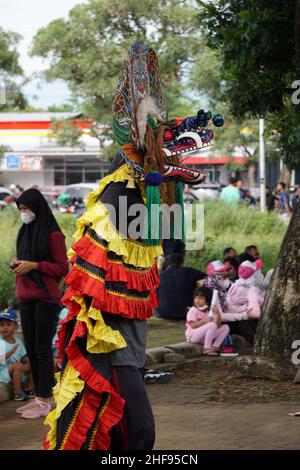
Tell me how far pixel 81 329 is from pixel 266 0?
22.2ft

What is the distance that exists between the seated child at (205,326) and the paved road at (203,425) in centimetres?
204

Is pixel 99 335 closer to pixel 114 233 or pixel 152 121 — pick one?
pixel 114 233

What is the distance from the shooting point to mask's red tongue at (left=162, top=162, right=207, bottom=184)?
17.6 ft

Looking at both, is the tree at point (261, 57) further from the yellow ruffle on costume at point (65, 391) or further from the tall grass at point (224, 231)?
the yellow ruffle on costume at point (65, 391)

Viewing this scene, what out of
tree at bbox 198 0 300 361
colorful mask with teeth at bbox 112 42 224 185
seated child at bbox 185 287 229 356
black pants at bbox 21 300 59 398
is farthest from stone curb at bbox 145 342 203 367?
colorful mask with teeth at bbox 112 42 224 185

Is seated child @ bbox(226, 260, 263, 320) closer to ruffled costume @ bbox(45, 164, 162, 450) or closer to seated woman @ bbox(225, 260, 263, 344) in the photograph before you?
seated woman @ bbox(225, 260, 263, 344)

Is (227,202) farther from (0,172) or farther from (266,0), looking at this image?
(0,172)

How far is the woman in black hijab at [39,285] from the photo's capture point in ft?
25.2

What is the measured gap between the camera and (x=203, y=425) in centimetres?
718

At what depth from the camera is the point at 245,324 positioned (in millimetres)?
11164

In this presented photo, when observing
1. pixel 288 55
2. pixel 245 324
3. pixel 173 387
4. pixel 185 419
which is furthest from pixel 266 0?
pixel 185 419

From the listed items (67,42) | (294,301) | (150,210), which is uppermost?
(67,42)

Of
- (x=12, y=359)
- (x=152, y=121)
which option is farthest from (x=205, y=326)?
(x=152, y=121)

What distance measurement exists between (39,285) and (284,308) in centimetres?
249
